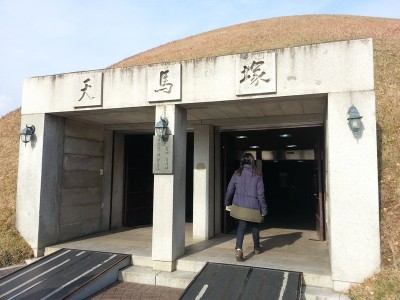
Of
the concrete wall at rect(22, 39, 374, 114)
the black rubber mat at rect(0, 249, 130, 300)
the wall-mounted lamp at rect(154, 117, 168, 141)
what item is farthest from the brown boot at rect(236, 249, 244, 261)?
the concrete wall at rect(22, 39, 374, 114)

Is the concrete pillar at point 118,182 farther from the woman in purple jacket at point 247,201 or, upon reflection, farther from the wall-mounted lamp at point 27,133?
the woman in purple jacket at point 247,201

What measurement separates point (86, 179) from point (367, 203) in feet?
21.5

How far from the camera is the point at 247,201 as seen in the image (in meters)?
5.79

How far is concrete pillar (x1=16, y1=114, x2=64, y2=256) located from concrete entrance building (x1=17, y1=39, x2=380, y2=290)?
0.09 ft

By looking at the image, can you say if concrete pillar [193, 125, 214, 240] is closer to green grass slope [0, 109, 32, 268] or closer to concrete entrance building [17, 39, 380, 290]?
concrete entrance building [17, 39, 380, 290]

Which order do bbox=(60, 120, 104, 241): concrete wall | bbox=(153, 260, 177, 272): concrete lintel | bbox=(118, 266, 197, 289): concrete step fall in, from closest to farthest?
bbox=(118, 266, 197, 289): concrete step < bbox=(153, 260, 177, 272): concrete lintel < bbox=(60, 120, 104, 241): concrete wall

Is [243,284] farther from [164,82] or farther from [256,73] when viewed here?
[164,82]

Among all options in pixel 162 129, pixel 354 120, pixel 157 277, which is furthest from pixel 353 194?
pixel 157 277

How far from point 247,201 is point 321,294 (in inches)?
76.8

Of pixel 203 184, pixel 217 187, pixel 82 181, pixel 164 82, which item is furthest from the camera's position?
pixel 217 187

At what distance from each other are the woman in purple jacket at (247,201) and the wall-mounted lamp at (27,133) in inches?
182

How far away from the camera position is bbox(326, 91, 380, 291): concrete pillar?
460 centimetres

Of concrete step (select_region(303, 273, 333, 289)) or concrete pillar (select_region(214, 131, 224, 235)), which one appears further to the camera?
concrete pillar (select_region(214, 131, 224, 235))

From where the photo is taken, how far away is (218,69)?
5.67 m
